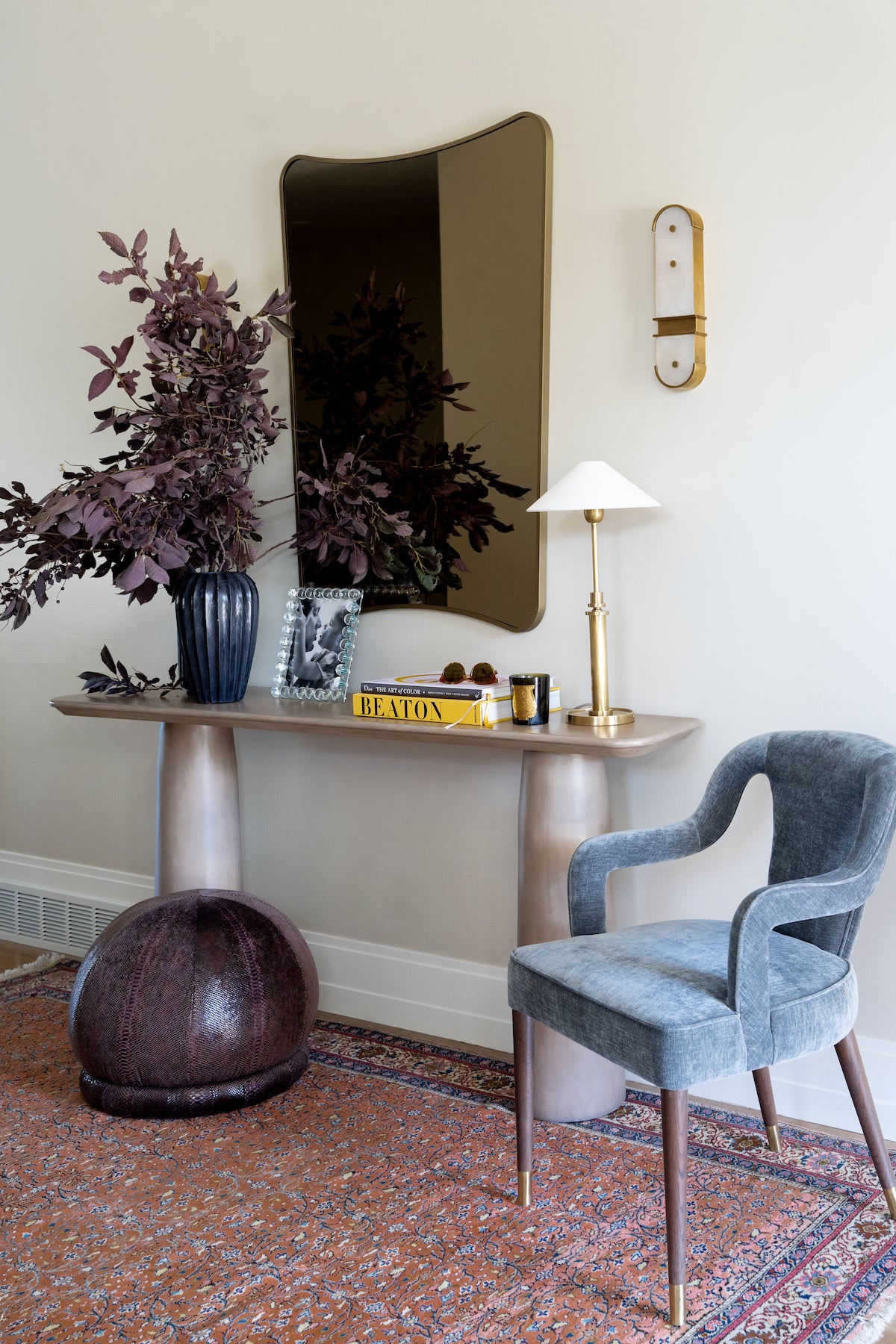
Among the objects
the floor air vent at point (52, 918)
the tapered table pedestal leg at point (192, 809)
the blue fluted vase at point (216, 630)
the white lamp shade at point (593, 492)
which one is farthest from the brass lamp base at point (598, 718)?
the floor air vent at point (52, 918)

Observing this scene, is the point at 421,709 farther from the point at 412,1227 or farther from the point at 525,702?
the point at 412,1227

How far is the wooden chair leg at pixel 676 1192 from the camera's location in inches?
67.9

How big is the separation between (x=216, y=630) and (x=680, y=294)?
1.32 m

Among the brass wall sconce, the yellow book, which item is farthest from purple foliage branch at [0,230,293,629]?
the brass wall sconce

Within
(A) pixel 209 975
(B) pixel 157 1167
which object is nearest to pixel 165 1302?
(B) pixel 157 1167

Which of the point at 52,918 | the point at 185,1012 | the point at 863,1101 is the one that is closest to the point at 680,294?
the point at 863,1101

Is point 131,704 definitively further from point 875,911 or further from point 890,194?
point 890,194

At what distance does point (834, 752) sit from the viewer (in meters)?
2.08

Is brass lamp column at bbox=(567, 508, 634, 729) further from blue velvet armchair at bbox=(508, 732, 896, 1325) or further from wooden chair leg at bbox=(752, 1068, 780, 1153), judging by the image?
wooden chair leg at bbox=(752, 1068, 780, 1153)

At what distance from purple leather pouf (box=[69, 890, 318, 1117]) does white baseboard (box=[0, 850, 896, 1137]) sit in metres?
0.45

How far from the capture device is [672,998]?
5.89 ft

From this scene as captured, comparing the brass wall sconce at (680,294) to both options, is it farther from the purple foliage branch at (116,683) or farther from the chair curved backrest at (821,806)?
the purple foliage branch at (116,683)

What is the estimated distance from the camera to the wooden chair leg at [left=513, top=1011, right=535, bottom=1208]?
2.08 metres

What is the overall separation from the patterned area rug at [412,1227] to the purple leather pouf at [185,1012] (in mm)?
60
